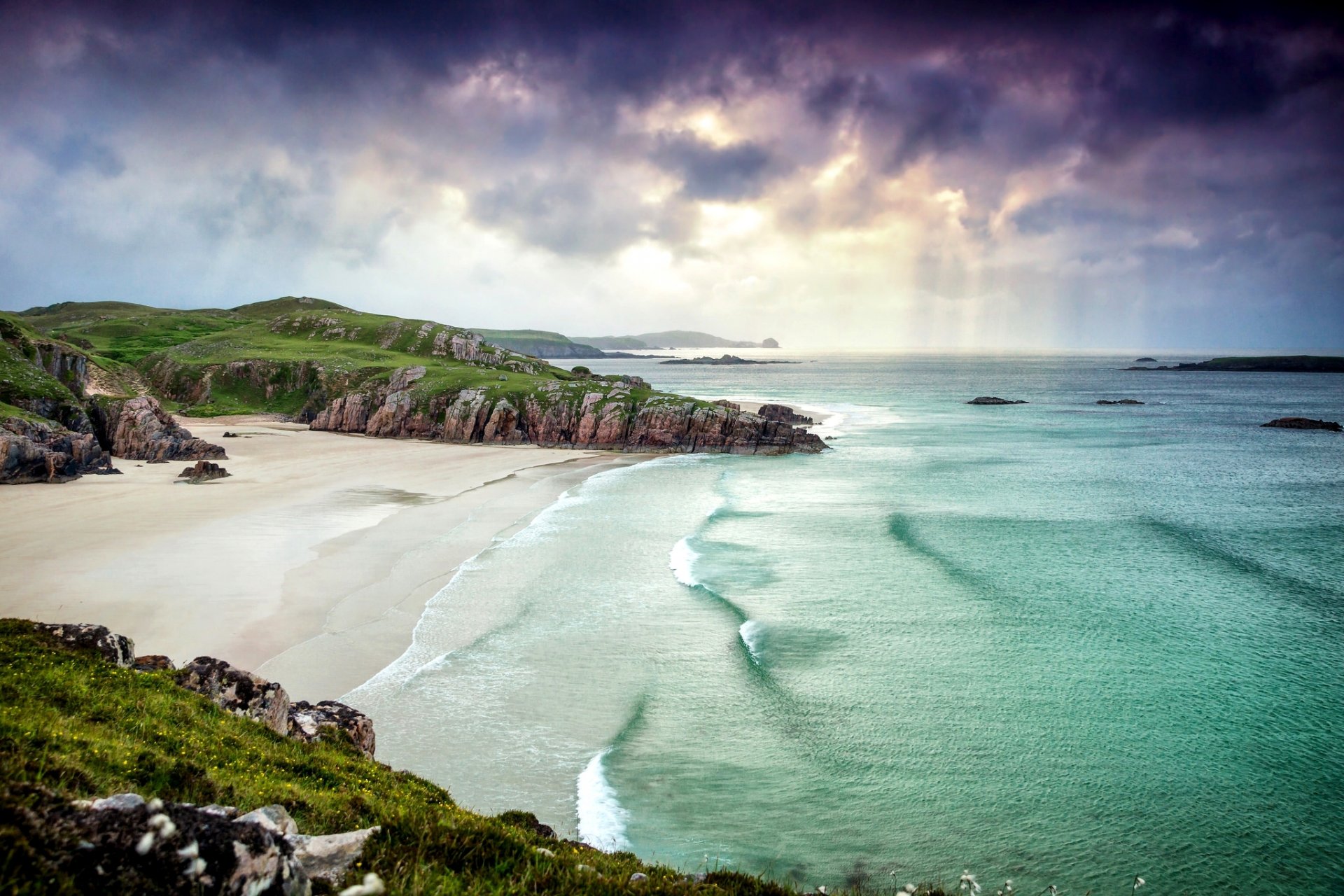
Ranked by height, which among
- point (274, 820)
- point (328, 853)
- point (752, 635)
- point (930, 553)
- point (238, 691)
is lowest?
point (752, 635)

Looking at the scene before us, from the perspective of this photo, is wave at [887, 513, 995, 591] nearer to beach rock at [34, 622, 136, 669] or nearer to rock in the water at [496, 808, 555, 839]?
rock in the water at [496, 808, 555, 839]

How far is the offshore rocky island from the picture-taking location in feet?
177

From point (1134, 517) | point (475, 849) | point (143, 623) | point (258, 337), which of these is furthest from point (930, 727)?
point (258, 337)

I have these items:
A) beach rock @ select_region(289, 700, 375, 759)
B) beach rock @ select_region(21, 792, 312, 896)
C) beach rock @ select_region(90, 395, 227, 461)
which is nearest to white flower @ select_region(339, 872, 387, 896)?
beach rock @ select_region(21, 792, 312, 896)

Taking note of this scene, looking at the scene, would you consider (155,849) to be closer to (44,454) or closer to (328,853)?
(328,853)

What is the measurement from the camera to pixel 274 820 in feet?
25.9

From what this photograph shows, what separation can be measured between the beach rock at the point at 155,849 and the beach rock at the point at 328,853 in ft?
1.08

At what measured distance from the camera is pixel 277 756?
1128 cm

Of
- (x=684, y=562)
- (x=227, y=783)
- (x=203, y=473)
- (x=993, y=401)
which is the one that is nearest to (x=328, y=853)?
(x=227, y=783)

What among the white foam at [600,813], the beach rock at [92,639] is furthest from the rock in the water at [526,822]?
the beach rock at [92,639]

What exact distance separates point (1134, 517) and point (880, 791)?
3534 centimetres

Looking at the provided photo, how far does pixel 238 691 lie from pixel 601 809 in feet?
26.0

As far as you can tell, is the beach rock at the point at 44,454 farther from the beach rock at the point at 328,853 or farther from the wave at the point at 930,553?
the wave at the point at 930,553

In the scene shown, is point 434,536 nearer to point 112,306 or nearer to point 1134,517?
point 1134,517
